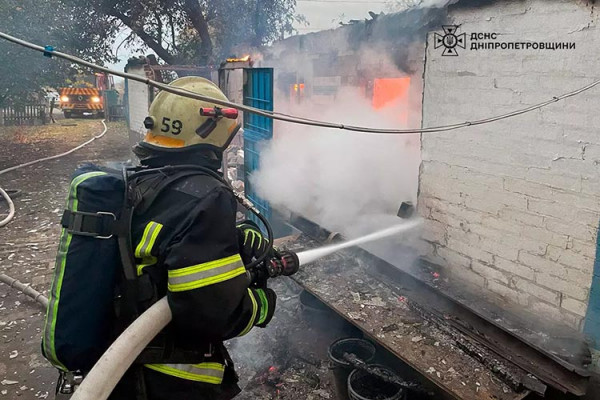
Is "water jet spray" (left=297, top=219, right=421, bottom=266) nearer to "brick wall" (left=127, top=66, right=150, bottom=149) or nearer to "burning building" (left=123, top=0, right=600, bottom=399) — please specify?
"burning building" (left=123, top=0, right=600, bottom=399)

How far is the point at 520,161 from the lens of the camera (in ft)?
11.1

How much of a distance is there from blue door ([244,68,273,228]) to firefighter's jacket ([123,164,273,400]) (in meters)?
3.85

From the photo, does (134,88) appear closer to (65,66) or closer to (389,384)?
(65,66)

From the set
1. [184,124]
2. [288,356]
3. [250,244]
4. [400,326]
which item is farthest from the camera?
[288,356]

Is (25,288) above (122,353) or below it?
below

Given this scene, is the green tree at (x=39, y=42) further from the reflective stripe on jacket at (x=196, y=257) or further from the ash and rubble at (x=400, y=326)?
the reflective stripe on jacket at (x=196, y=257)

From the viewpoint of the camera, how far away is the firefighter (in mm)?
1788

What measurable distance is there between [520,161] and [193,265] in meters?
2.75

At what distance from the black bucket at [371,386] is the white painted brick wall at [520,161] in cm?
127

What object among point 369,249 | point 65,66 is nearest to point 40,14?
point 65,66

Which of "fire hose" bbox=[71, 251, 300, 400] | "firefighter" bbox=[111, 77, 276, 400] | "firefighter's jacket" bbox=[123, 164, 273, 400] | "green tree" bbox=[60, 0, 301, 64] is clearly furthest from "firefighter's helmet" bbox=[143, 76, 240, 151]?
"green tree" bbox=[60, 0, 301, 64]

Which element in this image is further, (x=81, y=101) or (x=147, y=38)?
(x=81, y=101)

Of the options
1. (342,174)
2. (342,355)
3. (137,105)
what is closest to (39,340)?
(342,355)

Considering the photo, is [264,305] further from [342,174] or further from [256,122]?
[342,174]
